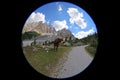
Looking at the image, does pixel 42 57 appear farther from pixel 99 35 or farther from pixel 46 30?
pixel 99 35

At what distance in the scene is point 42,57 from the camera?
1.69 meters

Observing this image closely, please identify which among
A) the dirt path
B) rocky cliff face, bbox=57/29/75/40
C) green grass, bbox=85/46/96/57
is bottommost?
the dirt path

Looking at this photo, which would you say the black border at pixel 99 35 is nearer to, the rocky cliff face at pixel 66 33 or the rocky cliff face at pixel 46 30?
the rocky cliff face at pixel 46 30

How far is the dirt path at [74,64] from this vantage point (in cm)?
165

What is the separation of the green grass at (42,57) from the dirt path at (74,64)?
0.21 feet

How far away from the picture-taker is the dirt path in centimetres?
165

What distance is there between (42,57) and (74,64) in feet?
1.06

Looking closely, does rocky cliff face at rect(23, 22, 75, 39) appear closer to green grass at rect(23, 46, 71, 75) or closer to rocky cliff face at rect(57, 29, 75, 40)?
rocky cliff face at rect(57, 29, 75, 40)

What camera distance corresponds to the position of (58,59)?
5.58ft

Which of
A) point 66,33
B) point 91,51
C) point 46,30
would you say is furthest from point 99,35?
point 46,30

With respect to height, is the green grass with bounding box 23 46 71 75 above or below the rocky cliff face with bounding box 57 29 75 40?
below

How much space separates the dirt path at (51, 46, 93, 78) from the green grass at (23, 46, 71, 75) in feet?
0.21

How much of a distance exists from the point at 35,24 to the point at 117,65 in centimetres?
89

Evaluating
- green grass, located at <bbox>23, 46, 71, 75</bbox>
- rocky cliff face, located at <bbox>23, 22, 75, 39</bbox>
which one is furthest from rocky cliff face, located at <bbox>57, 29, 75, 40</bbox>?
green grass, located at <bbox>23, 46, 71, 75</bbox>
